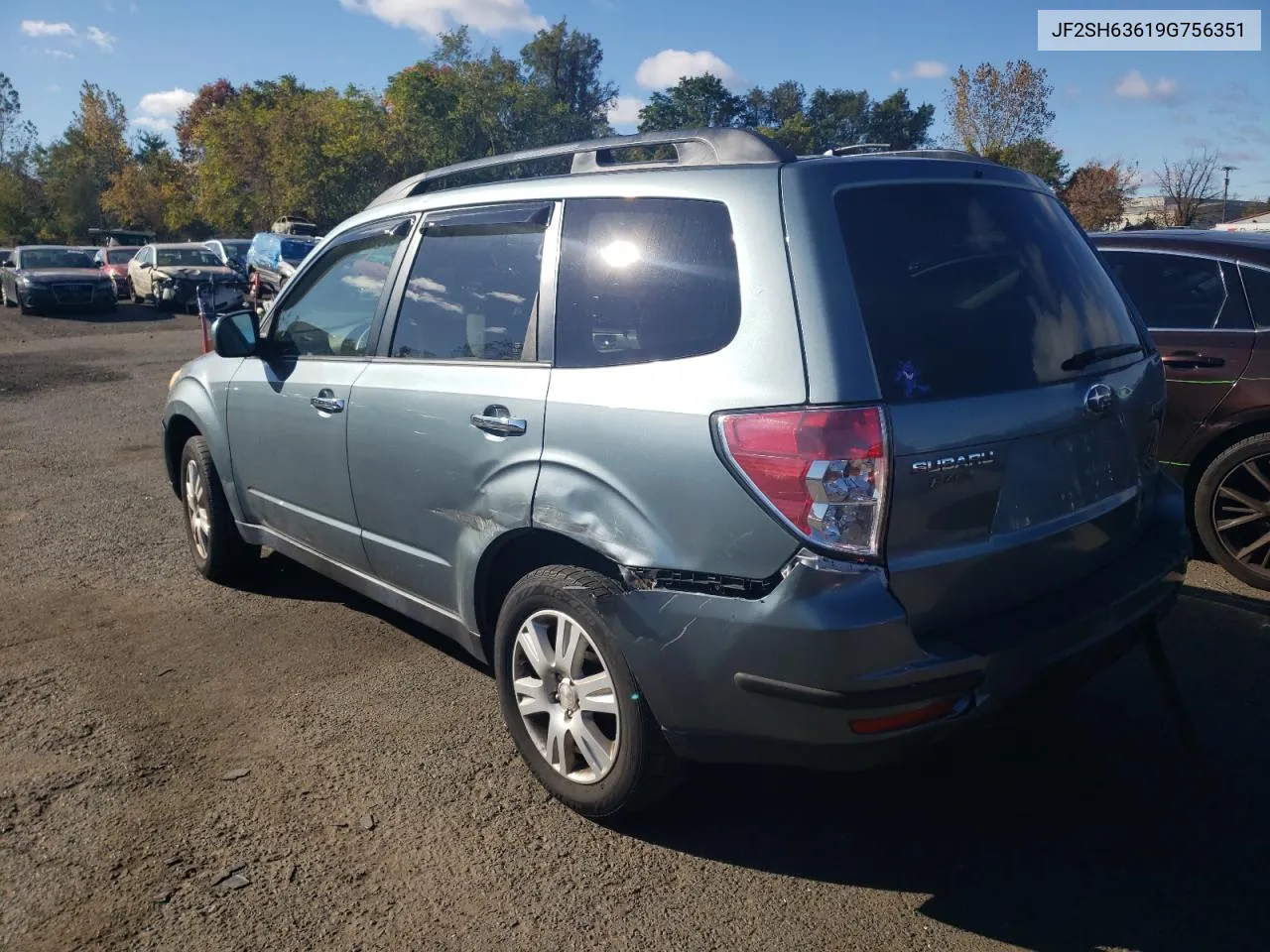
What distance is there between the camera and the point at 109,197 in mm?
63531

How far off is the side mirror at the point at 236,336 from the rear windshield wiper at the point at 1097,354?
3467mm

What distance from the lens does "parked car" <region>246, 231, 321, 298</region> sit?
78.8 ft

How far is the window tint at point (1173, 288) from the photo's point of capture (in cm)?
553

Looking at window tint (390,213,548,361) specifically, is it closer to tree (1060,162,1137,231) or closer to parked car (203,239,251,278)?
parked car (203,239,251,278)

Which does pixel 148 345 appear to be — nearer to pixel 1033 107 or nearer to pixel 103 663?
pixel 103 663

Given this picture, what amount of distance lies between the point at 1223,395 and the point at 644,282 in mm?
3661

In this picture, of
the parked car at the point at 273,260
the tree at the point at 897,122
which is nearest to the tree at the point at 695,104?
the tree at the point at 897,122

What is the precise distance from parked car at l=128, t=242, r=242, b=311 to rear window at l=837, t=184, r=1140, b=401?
25609 millimetres

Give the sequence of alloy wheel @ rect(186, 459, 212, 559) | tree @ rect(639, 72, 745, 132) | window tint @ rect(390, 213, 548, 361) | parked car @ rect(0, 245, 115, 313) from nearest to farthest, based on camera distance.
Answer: window tint @ rect(390, 213, 548, 361)
alloy wheel @ rect(186, 459, 212, 559)
parked car @ rect(0, 245, 115, 313)
tree @ rect(639, 72, 745, 132)

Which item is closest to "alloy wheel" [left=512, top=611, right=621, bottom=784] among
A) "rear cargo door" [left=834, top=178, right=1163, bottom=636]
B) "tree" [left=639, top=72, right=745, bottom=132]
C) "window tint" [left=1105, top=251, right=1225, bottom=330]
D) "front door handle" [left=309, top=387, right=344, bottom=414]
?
"rear cargo door" [left=834, top=178, right=1163, bottom=636]

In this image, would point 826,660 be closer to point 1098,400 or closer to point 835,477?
point 835,477

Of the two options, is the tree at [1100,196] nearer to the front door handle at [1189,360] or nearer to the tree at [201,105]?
the front door handle at [1189,360]

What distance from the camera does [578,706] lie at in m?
3.17

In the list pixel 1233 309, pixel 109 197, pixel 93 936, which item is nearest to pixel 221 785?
pixel 93 936
